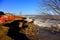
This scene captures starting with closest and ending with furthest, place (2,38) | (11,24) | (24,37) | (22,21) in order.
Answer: (2,38) → (11,24) → (24,37) → (22,21)

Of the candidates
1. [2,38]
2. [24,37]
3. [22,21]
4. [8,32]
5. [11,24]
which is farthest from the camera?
[22,21]

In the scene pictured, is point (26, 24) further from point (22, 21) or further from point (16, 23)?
point (16, 23)

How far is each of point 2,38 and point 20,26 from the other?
235 centimetres

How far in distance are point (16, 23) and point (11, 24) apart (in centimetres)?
65

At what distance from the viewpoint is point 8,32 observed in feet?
26.1

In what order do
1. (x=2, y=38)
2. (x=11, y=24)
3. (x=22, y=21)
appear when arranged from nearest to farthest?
(x=2, y=38) → (x=11, y=24) → (x=22, y=21)

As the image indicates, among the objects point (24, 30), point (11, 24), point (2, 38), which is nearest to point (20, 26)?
point (24, 30)

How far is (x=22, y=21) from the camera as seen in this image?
32.2 ft

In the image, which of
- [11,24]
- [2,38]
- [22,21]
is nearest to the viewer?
[2,38]

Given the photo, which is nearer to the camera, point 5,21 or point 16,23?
point 5,21

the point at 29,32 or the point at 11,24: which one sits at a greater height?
the point at 11,24

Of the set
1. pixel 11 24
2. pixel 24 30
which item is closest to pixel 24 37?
pixel 24 30

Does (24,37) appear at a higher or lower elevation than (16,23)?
lower

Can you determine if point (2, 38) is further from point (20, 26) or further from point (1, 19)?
point (20, 26)
